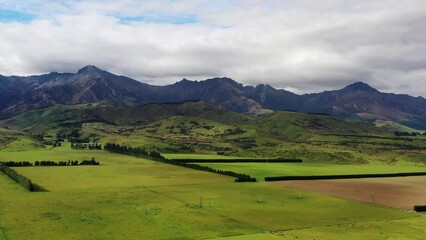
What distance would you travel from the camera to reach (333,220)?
8581 cm

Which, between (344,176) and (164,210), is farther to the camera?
(344,176)

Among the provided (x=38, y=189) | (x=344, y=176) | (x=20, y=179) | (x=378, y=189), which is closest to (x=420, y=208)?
(x=378, y=189)

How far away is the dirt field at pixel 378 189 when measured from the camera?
4453 inches

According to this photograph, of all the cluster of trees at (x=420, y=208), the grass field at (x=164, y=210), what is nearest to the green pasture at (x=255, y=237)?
the grass field at (x=164, y=210)

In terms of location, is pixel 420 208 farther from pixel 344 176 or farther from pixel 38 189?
pixel 38 189

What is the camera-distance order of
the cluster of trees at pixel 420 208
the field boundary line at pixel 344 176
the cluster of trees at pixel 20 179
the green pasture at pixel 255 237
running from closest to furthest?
the green pasture at pixel 255 237, the cluster of trees at pixel 420 208, the cluster of trees at pixel 20 179, the field boundary line at pixel 344 176

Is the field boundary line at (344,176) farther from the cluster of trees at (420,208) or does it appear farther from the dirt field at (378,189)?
the cluster of trees at (420,208)

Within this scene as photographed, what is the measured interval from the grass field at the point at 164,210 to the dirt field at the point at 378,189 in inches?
352

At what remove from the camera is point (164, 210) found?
91.9 metres

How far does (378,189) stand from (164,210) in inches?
3026

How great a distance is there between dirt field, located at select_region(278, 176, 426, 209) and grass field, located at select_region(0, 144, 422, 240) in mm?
8948

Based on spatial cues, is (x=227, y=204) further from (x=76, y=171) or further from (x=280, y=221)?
(x=76, y=171)

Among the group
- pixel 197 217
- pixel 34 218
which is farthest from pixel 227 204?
pixel 34 218

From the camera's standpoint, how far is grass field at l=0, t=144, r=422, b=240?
73125 mm
